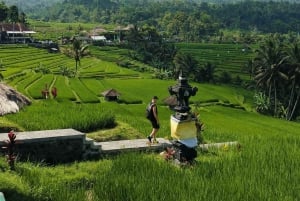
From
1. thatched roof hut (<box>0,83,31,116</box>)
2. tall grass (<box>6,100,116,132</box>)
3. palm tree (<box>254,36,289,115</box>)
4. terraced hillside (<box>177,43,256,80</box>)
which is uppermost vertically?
thatched roof hut (<box>0,83,31,116</box>)

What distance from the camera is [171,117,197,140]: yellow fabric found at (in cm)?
1252

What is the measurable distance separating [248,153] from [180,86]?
2.64 m

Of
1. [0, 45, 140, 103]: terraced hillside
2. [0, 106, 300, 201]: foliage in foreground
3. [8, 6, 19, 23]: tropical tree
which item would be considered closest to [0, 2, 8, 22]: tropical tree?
[8, 6, 19, 23]: tropical tree

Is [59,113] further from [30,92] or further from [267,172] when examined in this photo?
[30,92]

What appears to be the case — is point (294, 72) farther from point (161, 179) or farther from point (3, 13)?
point (3, 13)

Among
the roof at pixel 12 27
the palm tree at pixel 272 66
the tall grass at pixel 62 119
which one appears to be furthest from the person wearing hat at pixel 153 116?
the roof at pixel 12 27

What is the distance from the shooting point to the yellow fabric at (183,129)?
1252 cm

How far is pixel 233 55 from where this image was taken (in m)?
123

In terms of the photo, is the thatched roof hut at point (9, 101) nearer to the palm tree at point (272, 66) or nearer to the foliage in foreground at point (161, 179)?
the foliage in foreground at point (161, 179)

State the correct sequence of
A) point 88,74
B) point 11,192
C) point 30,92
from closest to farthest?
1. point 11,192
2. point 30,92
3. point 88,74

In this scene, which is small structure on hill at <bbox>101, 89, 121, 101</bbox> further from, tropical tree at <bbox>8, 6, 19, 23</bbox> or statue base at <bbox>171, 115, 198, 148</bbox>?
tropical tree at <bbox>8, 6, 19, 23</bbox>

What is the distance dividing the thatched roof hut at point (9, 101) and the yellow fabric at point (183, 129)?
658cm

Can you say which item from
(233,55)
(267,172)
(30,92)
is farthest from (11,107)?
(233,55)

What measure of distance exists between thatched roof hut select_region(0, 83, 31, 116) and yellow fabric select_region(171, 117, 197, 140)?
658 cm
